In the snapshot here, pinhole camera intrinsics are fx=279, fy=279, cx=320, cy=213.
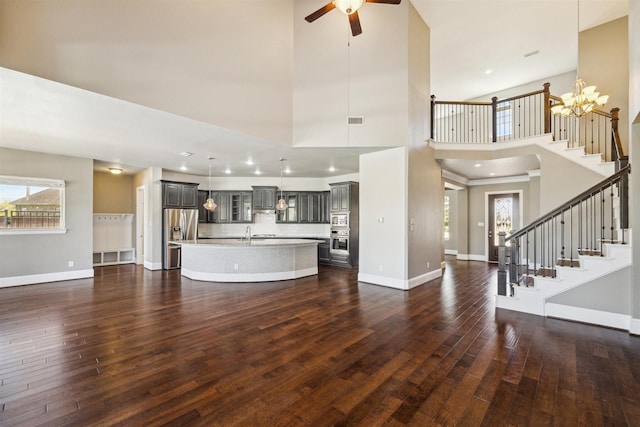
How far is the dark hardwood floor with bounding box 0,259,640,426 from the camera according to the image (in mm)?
1936

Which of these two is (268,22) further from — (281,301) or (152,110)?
(281,301)

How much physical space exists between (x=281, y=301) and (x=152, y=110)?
3.42 m

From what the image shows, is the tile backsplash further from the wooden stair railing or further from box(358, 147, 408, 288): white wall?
the wooden stair railing

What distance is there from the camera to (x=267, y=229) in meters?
9.55

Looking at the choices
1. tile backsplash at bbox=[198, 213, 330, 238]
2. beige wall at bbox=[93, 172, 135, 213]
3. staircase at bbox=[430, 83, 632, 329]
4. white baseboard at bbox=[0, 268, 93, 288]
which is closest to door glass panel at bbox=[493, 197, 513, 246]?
staircase at bbox=[430, 83, 632, 329]

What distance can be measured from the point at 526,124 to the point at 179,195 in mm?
10708

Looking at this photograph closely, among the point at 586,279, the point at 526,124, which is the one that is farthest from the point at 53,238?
the point at 526,124

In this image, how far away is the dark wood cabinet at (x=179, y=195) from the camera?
7.96 meters

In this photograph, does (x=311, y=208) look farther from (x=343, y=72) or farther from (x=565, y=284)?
(x=565, y=284)

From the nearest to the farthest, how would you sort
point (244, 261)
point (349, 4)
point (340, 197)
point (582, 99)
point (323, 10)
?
1. point (349, 4)
2. point (323, 10)
3. point (582, 99)
4. point (244, 261)
5. point (340, 197)

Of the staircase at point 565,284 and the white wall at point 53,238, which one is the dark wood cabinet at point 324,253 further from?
the white wall at point 53,238

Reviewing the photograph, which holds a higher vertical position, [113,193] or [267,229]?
[113,193]

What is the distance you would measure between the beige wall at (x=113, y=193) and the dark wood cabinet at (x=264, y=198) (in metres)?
3.98

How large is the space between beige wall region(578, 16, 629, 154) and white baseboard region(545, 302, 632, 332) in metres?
4.19
